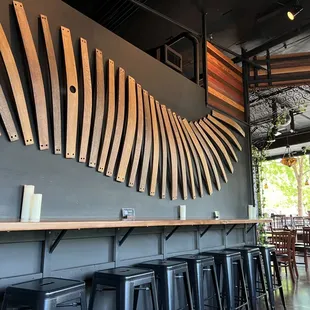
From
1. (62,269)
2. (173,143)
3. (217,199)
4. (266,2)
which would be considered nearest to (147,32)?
(266,2)

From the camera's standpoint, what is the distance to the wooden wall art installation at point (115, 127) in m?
2.07

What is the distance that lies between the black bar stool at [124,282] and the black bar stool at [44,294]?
24cm

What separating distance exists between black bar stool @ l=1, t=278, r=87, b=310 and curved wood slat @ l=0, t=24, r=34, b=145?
88cm

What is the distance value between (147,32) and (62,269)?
3.55 metres

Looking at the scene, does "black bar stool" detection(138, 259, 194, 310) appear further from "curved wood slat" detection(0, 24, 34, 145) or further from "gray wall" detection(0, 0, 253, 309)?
"curved wood slat" detection(0, 24, 34, 145)

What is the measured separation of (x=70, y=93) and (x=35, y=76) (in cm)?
28

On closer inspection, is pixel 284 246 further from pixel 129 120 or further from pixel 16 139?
pixel 16 139

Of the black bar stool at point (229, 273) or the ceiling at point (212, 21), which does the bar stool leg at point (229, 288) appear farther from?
the ceiling at point (212, 21)

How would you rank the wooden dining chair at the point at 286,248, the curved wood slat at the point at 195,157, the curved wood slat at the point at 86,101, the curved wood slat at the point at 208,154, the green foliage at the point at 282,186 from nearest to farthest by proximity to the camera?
the curved wood slat at the point at 86,101 < the curved wood slat at the point at 195,157 < the curved wood slat at the point at 208,154 < the wooden dining chair at the point at 286,248 < the green foliage at the point at 282,186

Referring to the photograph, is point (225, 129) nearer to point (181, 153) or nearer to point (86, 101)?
point (181, 153)

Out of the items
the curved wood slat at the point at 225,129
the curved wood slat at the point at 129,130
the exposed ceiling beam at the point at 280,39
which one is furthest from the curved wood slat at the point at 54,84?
the exposed ceiling beam at the point at 280,39

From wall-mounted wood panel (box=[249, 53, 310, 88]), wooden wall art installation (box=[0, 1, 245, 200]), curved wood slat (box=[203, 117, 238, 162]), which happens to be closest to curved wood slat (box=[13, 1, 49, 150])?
wooden wall art installation (box=[0, 1, 245, 200])

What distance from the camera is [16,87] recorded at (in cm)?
197

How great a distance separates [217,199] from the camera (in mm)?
3812
